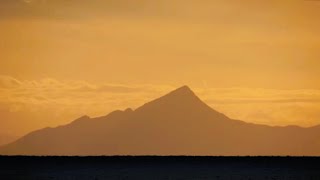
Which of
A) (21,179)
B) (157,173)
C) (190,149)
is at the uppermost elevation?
(190,149)

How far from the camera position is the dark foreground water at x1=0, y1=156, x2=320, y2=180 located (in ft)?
32.7

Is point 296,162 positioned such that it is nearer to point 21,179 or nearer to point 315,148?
point 315,148

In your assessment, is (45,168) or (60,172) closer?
(60,172)

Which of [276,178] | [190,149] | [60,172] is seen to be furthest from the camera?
[190,149]

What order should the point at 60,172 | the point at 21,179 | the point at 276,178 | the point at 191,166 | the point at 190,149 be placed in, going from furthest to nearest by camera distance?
the point at 191,166
the point at 190,149
the point at 60,172
the point at 276,178
the point at 21,179

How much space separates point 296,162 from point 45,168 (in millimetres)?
6058

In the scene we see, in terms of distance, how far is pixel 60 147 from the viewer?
11.0 metres

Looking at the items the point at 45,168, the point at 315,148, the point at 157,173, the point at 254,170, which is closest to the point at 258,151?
the point at 254,170

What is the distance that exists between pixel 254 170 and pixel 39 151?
4560 mm

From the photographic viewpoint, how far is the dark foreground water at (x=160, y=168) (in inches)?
392

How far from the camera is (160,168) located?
39.4 ft

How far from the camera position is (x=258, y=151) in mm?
11375

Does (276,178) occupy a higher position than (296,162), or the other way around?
(296,162)

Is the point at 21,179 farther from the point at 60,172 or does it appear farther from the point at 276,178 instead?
the point at 276,178
